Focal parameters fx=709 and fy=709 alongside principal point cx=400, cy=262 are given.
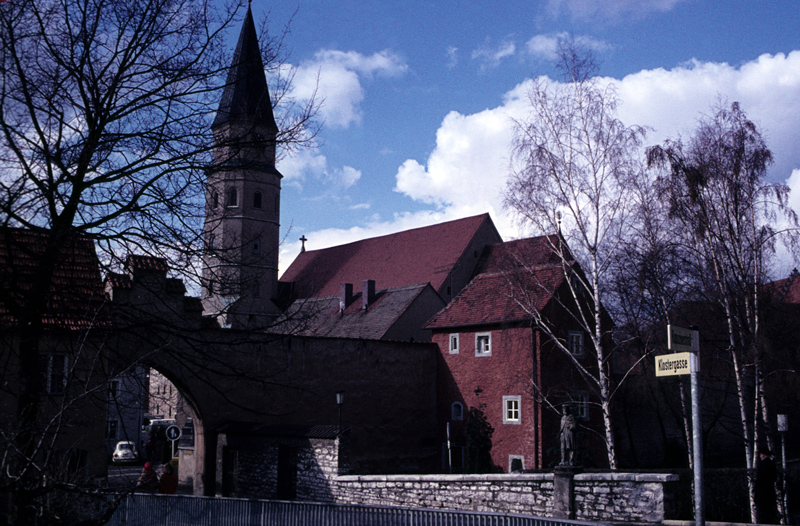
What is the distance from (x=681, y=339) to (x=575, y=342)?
70.6 feet

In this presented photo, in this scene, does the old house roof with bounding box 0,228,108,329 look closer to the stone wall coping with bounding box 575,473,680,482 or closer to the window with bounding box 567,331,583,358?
the stone wall coping with bounding box 575,473,680,482

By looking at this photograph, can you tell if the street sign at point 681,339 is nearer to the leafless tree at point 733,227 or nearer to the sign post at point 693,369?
the sign post at point 693,369

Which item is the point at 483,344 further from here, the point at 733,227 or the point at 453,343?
the point at 733,227

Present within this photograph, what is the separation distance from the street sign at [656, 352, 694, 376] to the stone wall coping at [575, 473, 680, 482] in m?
4.24

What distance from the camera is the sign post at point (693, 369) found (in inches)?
264

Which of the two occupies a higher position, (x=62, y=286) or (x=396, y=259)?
(x=396, y=259)

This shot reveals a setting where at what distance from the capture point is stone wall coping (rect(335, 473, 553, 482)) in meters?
12.8

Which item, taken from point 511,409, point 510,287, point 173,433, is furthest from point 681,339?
point 511,409

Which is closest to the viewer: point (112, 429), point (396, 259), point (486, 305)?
point (486, 305)

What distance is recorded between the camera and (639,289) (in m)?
20.3

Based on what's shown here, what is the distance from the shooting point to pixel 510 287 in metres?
21.7

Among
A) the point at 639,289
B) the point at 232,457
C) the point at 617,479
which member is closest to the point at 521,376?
the point at 639,289

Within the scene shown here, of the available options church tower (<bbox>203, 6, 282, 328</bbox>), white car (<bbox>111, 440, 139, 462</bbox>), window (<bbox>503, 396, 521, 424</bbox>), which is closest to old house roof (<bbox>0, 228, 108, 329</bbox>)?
church tower (<bbox>203, 6, 282, 328</bbox>)

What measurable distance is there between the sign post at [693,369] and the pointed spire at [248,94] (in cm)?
626
